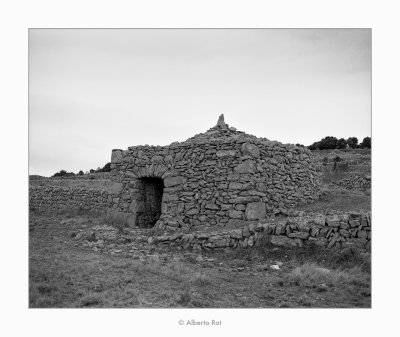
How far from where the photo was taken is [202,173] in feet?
32.6

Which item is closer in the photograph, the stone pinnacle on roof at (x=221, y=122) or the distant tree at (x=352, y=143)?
the stone pinnacle on roof at (x=221, y=122)

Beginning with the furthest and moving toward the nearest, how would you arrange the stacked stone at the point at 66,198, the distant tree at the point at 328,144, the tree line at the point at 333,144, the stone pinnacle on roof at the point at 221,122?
the distant tree at the point at 328,144 → the tree line at the point at 333,144 → the stacked stone at the point at 66,198 → the stone pinnacle on roof at the point at 221,122

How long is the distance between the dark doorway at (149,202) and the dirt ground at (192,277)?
→ 2.77 m

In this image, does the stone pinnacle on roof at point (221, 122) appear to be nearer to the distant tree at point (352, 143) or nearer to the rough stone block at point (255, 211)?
the rough stone block at point (255, 211)

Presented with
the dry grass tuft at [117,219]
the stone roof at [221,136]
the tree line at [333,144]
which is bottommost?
the dry grass tuft at [117,219]

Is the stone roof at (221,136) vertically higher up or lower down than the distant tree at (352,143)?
lower down

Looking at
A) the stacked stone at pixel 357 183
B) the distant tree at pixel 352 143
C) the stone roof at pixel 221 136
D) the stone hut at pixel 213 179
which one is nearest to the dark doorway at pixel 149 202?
the stone hut at pixel 213 179

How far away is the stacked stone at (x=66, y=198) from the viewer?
16.0 metres

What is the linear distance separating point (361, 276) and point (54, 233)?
27.4 ft

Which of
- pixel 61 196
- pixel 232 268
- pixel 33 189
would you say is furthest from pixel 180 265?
pixel 33 189

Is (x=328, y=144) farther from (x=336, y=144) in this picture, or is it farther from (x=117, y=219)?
(x=117, y=219)

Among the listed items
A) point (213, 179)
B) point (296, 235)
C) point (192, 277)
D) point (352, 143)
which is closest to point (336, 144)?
point (352, 143)

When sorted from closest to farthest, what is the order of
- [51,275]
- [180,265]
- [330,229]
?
[51,275] → [180,265] → [330,229]
